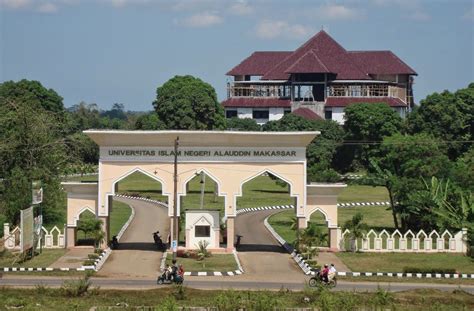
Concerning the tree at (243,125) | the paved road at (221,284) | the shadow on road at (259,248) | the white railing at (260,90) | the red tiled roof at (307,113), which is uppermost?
the white railing at (260,90)

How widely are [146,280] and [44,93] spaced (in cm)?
7196

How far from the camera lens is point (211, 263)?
157 feet

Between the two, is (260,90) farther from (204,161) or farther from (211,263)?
(211,263)

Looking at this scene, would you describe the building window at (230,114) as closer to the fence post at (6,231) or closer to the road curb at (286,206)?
the road curb at (286,206)

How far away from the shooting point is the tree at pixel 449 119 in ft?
311

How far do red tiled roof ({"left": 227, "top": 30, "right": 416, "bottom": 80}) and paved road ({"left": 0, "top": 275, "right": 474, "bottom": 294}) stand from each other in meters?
77.2

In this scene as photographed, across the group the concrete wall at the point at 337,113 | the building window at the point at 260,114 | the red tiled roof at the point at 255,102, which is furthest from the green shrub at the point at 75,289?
the building window at the point at 260,114

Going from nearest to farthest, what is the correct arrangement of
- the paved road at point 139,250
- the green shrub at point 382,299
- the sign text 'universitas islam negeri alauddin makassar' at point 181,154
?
the green shrub at point 382,299 < the paved road at point 139,250 < the sign text 'universitas islam negeri alauddin makassar' at point 181,154

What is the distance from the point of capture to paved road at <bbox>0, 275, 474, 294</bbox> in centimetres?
4131

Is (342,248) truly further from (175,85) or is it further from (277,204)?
(175,85)

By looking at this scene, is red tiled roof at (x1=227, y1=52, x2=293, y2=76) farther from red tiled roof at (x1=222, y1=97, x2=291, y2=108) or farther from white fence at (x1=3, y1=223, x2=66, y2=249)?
white fence at (x1=3, y1=223, x2=66, y2=249)

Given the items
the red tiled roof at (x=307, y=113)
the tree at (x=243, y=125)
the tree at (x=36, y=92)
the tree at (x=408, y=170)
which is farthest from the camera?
the tree at (x=243, y=125)

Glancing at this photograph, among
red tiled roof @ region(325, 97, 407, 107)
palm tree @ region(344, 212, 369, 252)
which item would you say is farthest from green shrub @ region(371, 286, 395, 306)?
red tiled roof @ region(325, 97, 407, 107)

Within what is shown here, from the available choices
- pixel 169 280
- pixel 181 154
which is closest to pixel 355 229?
pixel 181 154
